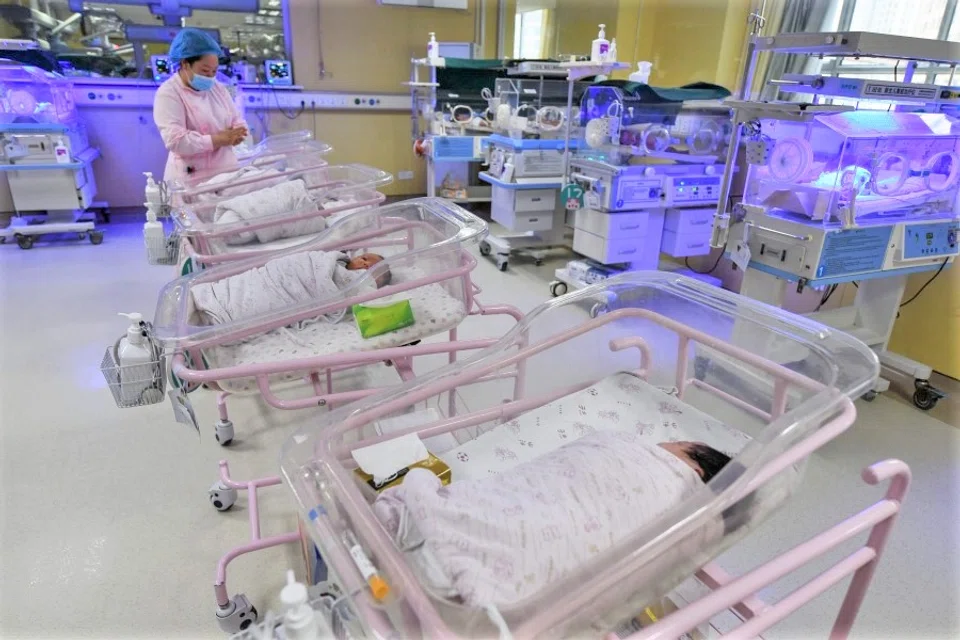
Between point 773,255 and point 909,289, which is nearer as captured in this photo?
point 773,255

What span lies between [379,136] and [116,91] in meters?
2.16

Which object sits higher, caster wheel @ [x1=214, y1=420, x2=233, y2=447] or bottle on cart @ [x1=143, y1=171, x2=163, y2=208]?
bottle on cart @ [x1=143, y1=171, x2=163, y2=208]

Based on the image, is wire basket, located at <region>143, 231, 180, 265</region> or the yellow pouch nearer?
the yellow pouch

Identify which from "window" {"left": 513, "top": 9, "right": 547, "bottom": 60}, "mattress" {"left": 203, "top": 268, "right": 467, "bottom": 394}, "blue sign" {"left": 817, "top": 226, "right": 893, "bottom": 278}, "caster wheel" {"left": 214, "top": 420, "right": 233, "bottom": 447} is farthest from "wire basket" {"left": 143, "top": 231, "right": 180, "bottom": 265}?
"window" {"left": 513, "top": 9, "right": 547, "bottom": 60}

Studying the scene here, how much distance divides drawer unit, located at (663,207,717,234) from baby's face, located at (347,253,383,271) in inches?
79.6

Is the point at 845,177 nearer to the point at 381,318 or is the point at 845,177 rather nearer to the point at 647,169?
the point at 647,169

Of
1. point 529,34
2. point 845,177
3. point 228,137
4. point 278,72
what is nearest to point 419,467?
point 845,177

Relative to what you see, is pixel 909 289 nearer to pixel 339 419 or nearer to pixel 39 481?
pixel 339 419

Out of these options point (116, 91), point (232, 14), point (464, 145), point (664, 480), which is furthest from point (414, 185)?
point (664, 480)

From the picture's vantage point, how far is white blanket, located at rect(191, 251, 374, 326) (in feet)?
5.41

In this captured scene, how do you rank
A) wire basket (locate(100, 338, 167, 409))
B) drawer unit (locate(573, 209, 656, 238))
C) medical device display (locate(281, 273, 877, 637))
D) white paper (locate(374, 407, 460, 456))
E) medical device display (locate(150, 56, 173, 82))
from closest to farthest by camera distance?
medical device display (locate(281, 273, 877, 637)) < white paper (locate(374, 407, 460, 456)) < wire basket (locate(100, 338, 167, 409)) < drawer unit (locate(573, 209, 656, 238)) < medical device display (locate(150, 56, 173, 82))

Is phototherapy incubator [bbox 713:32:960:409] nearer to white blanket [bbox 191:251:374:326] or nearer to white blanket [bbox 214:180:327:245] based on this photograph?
white blanket [bbox 191:251:374:326]

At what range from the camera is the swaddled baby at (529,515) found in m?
0.83

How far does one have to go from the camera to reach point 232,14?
502cm
